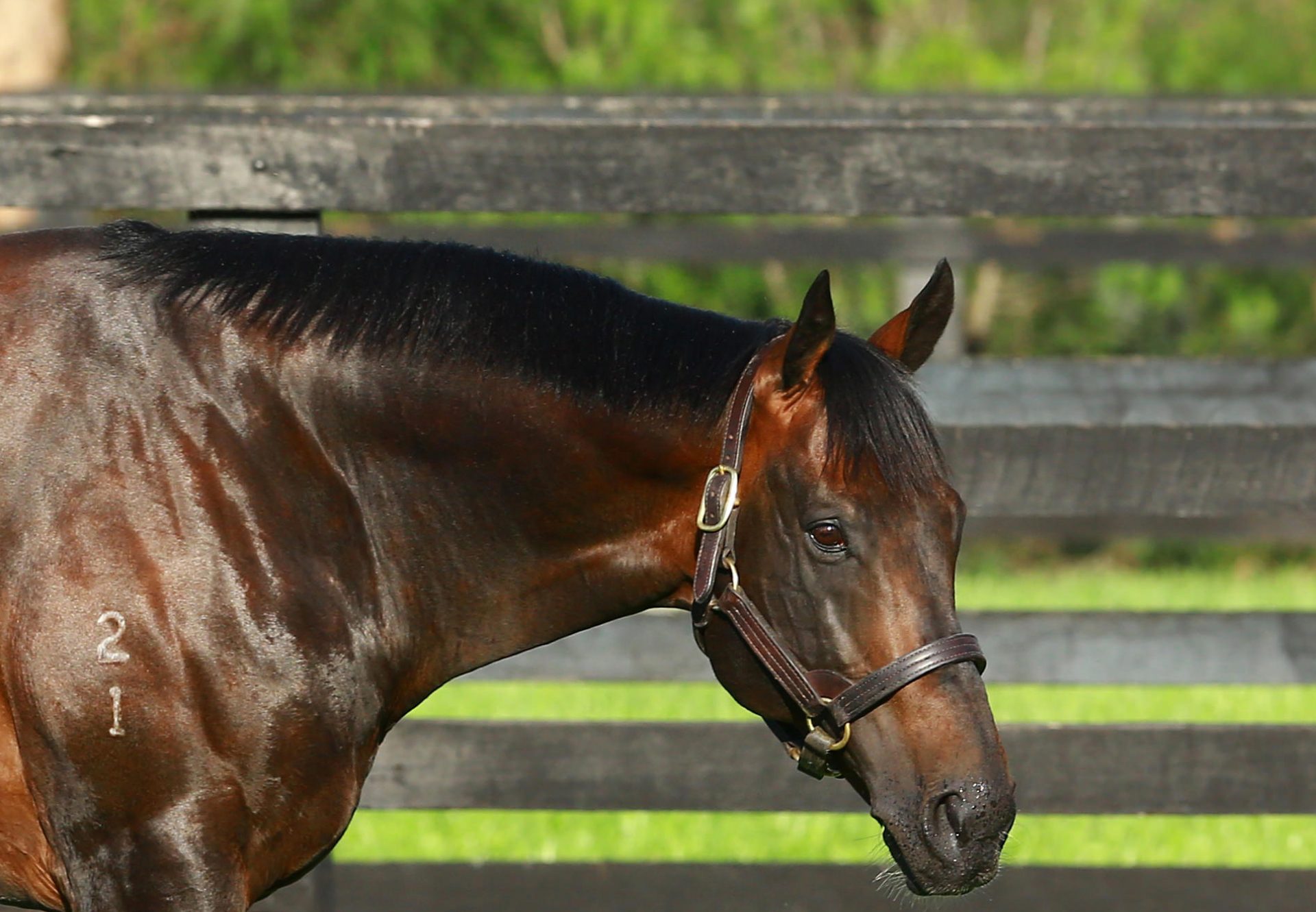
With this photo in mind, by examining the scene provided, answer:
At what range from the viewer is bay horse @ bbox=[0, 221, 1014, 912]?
2244 mm

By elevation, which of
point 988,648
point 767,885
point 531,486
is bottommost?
point 767,885

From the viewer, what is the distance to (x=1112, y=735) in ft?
10.8

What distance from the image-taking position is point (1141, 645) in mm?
3701

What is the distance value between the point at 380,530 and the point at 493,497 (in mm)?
177

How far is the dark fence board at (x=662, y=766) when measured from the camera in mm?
3273

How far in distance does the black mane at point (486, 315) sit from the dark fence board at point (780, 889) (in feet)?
4.73

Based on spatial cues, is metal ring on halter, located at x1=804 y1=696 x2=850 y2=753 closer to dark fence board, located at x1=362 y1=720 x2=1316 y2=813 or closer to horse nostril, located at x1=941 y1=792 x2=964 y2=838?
horse nostril, located at x1=941 y1=792 x2=964 y2=838

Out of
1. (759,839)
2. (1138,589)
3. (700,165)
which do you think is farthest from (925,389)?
(1138,589)

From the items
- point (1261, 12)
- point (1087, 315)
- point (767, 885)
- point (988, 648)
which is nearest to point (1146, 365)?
point (988, 648)

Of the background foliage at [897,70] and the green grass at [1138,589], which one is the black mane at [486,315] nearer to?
the green grass at [1138,589]

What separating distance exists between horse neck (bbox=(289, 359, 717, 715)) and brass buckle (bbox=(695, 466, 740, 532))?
64 mm

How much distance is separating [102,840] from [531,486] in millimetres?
787

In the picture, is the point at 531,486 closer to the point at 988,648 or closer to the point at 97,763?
the point at 97,763

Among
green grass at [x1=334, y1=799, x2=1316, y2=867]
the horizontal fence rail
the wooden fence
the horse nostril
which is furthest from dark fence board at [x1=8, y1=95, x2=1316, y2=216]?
green grass at [x1=334, y1=799, x2=1316, y2=867]
